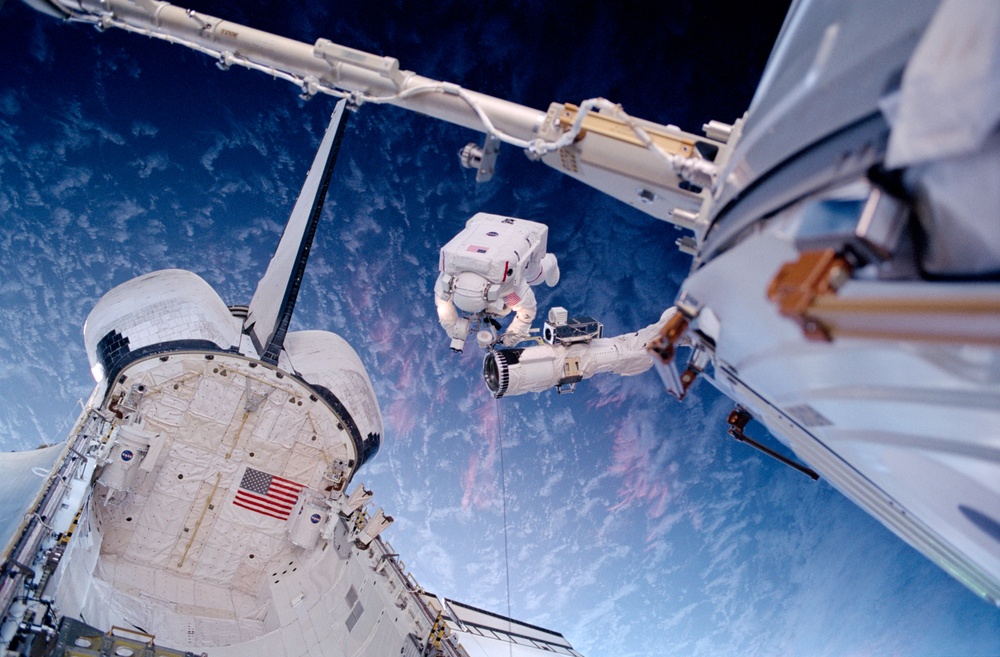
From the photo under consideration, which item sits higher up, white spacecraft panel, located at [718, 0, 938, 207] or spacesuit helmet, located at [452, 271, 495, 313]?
spacesuit helmet, located at [452, 271, 495, 313]

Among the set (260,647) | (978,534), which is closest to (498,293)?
(978,534)

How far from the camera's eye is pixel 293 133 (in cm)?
925

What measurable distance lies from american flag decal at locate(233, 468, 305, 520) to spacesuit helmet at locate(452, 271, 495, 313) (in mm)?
3743

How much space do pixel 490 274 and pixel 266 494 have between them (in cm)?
435

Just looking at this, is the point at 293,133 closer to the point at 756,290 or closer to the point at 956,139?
the point at 756,290

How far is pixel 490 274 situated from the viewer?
5.59m

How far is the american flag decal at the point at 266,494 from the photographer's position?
24.3 feet

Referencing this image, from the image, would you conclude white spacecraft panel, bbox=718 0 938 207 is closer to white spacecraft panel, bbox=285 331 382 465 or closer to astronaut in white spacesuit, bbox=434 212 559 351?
astronaut in white spacesuit, bbox=434 212 559 351

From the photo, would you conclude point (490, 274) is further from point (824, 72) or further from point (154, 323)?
point (154, 323)

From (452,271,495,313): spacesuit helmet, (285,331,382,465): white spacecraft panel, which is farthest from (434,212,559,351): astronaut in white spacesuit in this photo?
(285,331,382,465): white spacecraft panel

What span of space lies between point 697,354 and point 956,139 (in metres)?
2.46

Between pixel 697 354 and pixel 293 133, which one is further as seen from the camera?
pixel 293 133

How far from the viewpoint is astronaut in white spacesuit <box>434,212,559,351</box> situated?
221 inches

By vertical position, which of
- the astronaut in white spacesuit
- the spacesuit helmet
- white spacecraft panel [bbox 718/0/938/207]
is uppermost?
the astronaut in white spacesuit
